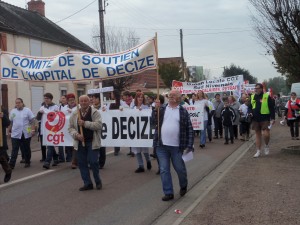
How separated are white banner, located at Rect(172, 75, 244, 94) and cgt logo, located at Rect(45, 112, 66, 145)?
402 inches

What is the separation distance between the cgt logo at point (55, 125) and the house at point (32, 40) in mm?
16051

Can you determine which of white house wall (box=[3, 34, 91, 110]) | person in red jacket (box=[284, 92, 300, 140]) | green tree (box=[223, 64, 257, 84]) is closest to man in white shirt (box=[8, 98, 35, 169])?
person in red jacket (box=[284, 92, 300, 140])

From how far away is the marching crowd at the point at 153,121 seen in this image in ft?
23.8

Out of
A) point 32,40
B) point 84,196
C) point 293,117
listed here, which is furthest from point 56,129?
point 32,40

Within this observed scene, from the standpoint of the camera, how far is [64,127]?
37.9 feet

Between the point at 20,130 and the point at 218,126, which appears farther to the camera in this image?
the point at 218,126

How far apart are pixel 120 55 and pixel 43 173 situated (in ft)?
11.4

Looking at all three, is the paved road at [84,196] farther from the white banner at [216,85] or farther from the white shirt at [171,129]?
the white banner at [216,85]

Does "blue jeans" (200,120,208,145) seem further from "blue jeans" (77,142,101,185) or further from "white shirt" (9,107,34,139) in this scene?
"blue jeans" (77,142,101,185)

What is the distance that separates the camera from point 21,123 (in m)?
11.2

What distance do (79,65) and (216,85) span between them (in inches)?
521

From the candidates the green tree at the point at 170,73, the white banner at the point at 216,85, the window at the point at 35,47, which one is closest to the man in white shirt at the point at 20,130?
the white banner at the point at 216,85

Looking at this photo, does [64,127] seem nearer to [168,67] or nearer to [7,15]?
[7,15]

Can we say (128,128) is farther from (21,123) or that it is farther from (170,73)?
(170,73)
